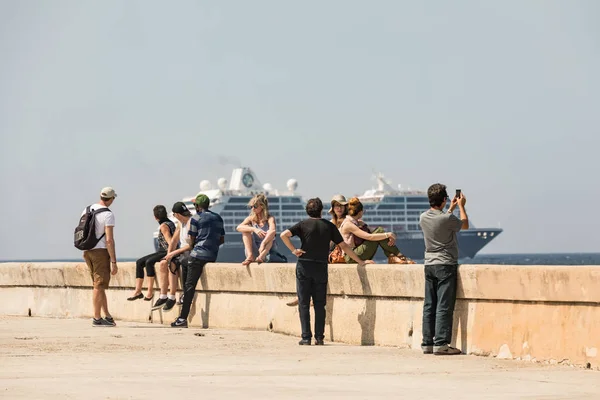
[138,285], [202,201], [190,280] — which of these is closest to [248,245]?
[202,201]

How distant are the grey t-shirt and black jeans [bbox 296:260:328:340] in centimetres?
139

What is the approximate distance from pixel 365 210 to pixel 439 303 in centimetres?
13724

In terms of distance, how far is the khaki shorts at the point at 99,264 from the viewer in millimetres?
12875

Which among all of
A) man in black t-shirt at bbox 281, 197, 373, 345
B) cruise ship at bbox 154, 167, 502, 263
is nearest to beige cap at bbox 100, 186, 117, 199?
man in black t-shirt at bbox 281, 197, 373, 345

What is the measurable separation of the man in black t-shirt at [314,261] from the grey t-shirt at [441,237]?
1213 mm

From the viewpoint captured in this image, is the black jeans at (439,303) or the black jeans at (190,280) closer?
the black jeans at (439,303)

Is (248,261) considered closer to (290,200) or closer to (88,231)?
(88,231)

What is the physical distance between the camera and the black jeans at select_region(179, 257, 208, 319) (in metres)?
13.1

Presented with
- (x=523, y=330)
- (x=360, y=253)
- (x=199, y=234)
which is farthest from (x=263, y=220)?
(x=523, y=330)

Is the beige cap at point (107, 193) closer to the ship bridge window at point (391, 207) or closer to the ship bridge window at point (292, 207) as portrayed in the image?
the ship bridge window at point (292, 207)

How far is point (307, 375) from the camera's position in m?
8.12

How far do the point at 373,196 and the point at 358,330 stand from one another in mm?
141416

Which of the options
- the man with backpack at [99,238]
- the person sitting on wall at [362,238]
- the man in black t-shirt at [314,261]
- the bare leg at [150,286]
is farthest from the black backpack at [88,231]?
the person sitting on wall at [362,238]

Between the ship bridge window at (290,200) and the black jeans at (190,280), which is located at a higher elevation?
the ship bridge window at (290,200)
